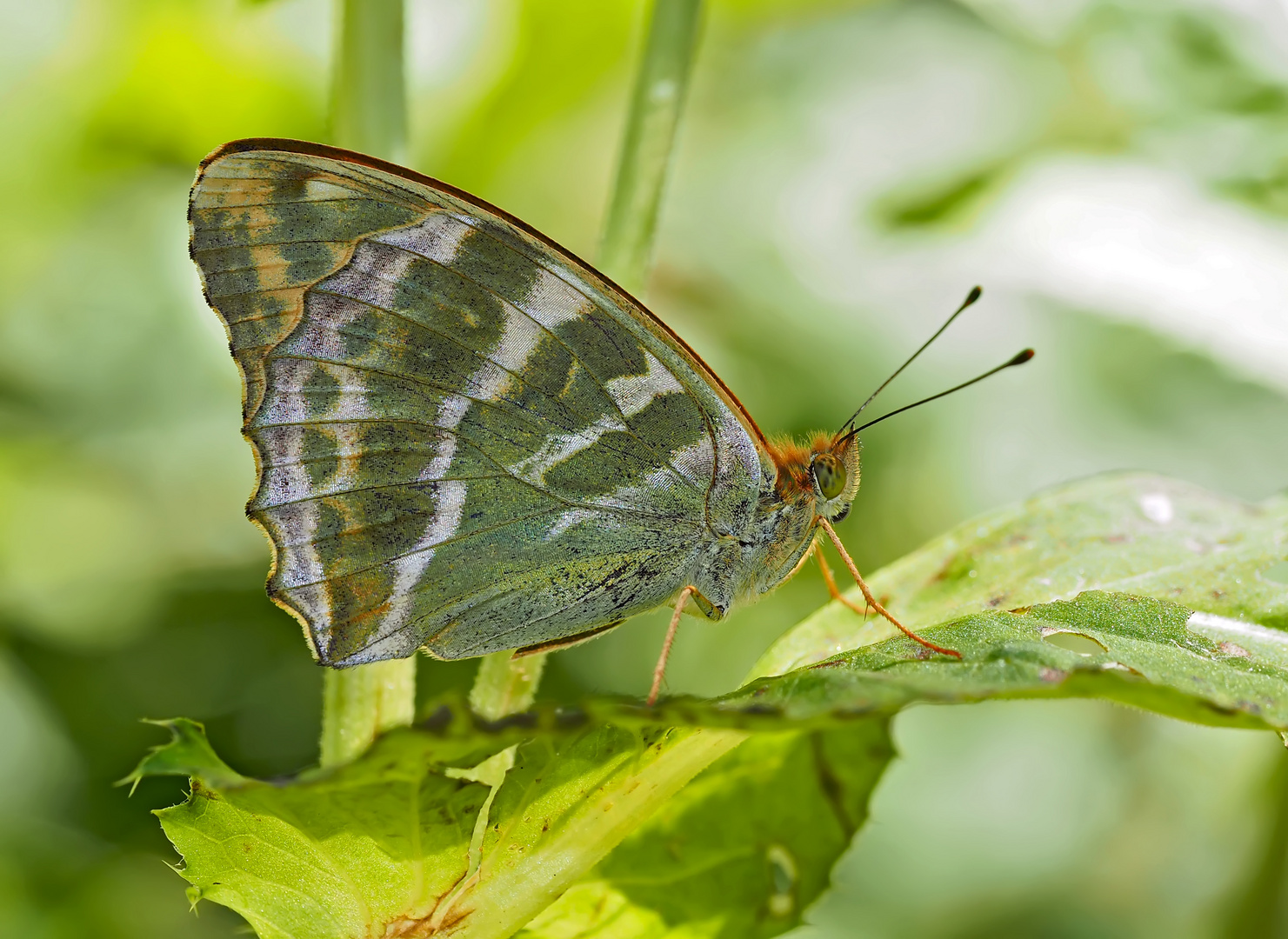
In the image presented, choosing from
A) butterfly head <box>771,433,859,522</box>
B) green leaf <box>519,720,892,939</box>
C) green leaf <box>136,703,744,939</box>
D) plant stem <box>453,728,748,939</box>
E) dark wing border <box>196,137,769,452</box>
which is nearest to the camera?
green leaf <box>136,703,744,939</box>

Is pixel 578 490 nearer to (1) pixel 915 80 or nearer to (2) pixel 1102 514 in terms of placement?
(2) pixel 1102 514

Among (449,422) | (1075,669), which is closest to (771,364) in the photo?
(449,422)

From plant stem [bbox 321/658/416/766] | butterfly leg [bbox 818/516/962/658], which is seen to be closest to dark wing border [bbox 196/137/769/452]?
butterfly leg [bbox 818/516/962/658]

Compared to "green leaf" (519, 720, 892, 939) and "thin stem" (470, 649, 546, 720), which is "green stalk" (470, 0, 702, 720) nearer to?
"thin stem" (470, 649, 546, 720)

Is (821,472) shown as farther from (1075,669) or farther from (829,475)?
(1075,669)

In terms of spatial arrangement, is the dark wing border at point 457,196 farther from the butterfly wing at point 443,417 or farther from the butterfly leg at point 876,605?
the butterfly leg at point 876,605

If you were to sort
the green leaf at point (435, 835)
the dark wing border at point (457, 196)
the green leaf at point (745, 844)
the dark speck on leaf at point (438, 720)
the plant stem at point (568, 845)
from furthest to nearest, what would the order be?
the green leaf at point (745, 844) < the dark wing border at point (457, 196) < the plant stem at point (568, 845) < the green leaf at point (435, 835) < the dark speck on leaf at point (438, 720)

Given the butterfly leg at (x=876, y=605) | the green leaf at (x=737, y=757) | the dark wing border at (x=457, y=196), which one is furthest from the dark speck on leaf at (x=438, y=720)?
the dark wing border at (x=457, y=196)
